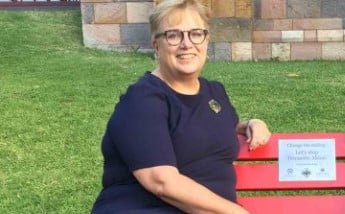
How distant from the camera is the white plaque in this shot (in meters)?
2.89

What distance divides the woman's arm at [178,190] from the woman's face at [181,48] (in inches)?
14.0

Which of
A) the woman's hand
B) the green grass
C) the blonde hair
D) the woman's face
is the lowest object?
the green grass

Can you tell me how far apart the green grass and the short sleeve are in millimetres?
1720

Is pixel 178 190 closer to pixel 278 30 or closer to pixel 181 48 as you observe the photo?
pixel 181 48

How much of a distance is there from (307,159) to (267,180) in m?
0.17

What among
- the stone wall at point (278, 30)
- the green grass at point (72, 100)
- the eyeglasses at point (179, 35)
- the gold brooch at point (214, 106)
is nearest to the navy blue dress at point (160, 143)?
the gold brooch at point (214, 106)

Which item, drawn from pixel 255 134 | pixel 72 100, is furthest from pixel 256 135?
pixel 72 100

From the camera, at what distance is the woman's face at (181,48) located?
2506 millimetres

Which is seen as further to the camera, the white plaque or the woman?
the white plaque

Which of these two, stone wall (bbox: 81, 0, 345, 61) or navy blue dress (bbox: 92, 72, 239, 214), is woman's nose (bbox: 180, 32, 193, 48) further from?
stone wall (bbox: 81, 0, 345, 61)

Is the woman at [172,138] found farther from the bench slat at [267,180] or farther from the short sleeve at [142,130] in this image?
the bench slat at [267,180]

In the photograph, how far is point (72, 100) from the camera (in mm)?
6285

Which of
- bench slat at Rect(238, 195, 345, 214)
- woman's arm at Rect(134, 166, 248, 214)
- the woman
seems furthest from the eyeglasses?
bench slat at Rect(238, 195, 345, 214)

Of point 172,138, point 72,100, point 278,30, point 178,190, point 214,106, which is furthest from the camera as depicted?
point 278,30
